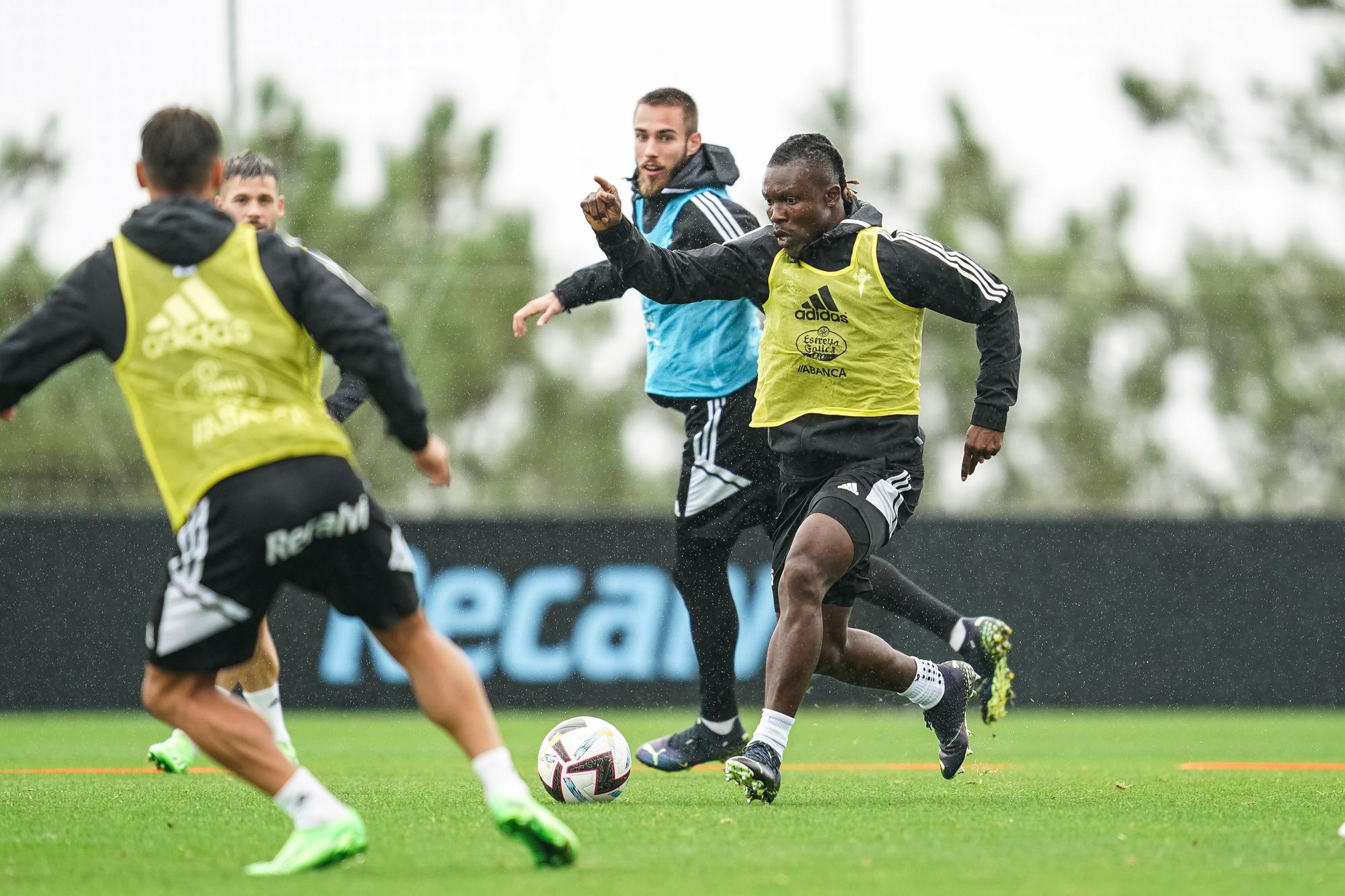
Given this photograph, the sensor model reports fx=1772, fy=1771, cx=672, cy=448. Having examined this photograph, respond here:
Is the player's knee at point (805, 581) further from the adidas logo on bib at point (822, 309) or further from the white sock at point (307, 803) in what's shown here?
the white sock at point (307, 803)

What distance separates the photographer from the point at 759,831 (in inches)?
190

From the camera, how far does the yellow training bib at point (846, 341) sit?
5977 millimetres

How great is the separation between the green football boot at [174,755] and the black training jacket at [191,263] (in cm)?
305

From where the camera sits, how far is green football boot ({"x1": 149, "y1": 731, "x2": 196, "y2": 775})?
22.8 feet

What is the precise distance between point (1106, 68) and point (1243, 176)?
1.91 m

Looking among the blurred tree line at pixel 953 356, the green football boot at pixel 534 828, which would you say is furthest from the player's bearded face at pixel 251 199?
the blurred tree line at pixel 953 356

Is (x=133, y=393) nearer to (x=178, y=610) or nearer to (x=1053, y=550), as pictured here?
(x=178, y=610)

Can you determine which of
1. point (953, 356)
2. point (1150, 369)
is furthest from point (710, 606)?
point (1150, 369)

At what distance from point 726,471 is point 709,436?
0.16 metres

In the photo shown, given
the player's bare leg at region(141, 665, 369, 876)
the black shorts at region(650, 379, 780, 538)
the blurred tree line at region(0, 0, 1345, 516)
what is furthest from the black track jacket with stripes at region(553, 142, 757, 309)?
the blurred tree line at region(0, 0, 1345, 516)

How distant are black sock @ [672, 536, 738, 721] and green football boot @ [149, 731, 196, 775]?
2.03 metres

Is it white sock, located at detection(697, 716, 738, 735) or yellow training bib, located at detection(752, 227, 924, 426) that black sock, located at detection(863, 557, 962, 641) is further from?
yellow training bib, located at detection(752, 227, 924, 426)

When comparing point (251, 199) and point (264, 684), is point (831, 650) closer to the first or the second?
point (264, 684)

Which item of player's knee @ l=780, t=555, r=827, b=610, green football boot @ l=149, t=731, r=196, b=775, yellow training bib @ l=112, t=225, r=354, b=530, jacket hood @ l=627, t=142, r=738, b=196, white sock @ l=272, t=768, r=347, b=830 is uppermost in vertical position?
jacket hood @ l=627, t=142, r=738, b=196
